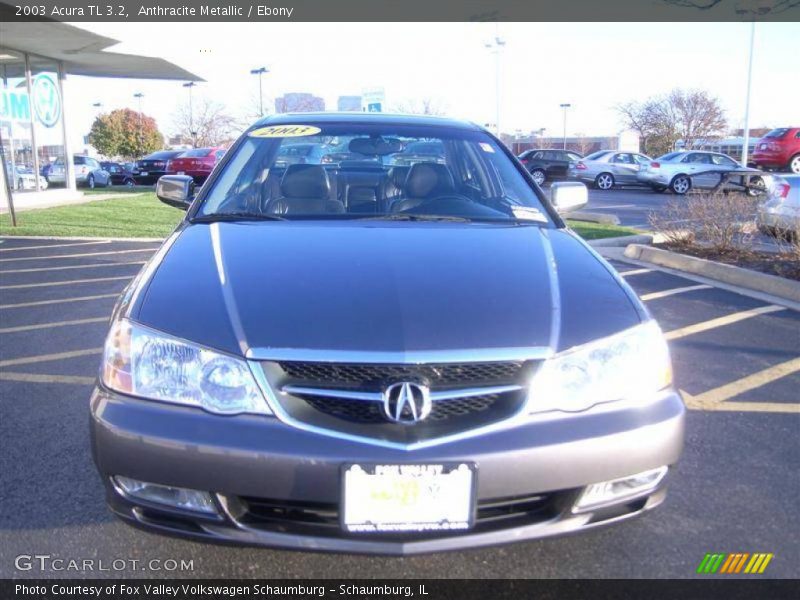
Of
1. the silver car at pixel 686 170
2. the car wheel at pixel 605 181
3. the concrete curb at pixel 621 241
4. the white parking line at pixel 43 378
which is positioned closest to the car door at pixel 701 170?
the silver car at pixel 686 170

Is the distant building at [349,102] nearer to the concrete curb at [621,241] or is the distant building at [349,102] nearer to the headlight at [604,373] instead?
the concrete curb at [621,241]

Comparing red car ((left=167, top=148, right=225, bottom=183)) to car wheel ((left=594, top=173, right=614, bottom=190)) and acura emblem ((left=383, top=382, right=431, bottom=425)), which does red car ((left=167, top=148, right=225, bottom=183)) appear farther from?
acura emblem ((left=383, top=382, right=431, bottom=425))

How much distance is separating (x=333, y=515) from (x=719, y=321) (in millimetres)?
4899

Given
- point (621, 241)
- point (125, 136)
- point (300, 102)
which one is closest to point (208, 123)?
point (125, 136)

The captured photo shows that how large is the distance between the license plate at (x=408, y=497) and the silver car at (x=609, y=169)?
23754 millimetres

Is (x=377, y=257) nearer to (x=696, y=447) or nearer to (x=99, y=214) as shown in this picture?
(x=696, y=447)

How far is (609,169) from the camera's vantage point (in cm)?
2472

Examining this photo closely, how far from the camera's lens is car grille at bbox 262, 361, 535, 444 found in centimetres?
205

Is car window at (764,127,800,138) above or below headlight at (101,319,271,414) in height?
above

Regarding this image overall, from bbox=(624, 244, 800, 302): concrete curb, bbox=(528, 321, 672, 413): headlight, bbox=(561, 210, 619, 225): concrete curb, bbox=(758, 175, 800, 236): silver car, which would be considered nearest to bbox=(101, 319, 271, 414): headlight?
bbox=(528, 321, 672, 413): headlight

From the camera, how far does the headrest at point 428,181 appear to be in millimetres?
3576

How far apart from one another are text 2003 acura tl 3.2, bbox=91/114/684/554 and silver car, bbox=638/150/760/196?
21.9 m

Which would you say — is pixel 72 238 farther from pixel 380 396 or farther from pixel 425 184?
pixel 380 396
